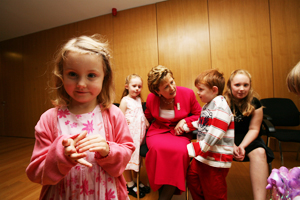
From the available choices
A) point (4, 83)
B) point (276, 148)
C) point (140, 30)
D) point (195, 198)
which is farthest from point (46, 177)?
point (4, 83)

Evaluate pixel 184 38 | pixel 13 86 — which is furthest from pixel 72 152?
pixel 13 86

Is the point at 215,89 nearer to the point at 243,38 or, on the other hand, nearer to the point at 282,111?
the point at 282,111

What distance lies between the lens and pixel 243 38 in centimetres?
245

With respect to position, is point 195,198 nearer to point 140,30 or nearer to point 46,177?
point 46,177

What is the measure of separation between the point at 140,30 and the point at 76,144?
117 inches

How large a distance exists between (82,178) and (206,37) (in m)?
2.87

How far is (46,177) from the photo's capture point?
49 centimetres

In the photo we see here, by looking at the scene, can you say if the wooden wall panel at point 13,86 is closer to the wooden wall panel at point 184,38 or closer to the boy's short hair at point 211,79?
the wooden wall panel at point 184,38

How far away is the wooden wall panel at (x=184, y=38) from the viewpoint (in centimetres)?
260

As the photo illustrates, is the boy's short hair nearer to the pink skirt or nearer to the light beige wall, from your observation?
the pink skirt

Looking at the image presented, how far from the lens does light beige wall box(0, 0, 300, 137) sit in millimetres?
2340

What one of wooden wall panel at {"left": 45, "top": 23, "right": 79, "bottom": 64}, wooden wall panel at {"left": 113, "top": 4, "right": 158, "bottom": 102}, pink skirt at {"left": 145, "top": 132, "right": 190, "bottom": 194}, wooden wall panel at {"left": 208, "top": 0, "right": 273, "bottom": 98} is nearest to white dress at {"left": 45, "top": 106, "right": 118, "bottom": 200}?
pink skirt at {"left": 145, "top": 132, "right": 190, "bottom": 194}

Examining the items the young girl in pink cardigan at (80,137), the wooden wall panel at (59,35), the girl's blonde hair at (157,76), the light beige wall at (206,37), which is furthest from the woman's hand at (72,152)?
the wooden wall panel at (59,35)

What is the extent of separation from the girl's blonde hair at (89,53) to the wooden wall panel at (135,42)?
224 centimetres
